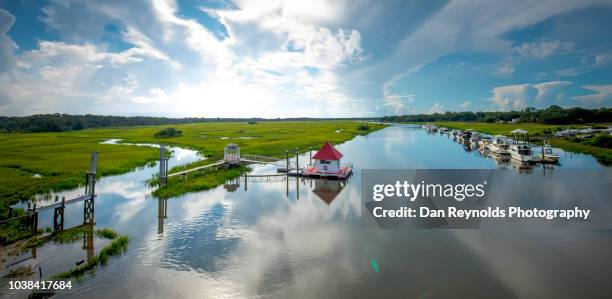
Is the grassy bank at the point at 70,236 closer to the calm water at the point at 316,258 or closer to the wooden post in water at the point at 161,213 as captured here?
the calm water at the point at 316,258

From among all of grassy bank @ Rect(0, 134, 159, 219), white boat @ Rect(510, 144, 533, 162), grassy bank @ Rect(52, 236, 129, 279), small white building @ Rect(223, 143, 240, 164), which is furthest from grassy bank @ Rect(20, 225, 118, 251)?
white boat @ Rect(510, 144, 533, 162)

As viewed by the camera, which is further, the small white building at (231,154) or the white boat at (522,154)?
the white boat at (522,154)

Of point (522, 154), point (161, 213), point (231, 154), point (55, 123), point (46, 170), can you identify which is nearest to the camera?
point (161, 213)

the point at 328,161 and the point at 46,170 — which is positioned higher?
the point at 328,161

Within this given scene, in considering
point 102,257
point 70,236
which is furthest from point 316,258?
point 70,236

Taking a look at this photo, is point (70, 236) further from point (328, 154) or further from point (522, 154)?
point (522, 154)

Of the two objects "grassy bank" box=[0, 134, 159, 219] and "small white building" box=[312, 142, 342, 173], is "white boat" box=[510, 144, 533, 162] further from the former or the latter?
"grassy bank" box=[0, 134, 159, 219]

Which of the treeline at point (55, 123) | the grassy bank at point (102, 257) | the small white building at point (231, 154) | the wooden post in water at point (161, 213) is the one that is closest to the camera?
the grassy bank at point (102, 257)

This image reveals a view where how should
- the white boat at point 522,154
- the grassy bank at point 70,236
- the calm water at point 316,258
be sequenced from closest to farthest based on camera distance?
the calm water at point 316,258 < the grassy bank at point 70,236 < the white boat at point 522,154

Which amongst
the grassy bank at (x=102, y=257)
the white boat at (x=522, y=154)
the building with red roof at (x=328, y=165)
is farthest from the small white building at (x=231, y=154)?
the white boat at (x=522, y=154)
